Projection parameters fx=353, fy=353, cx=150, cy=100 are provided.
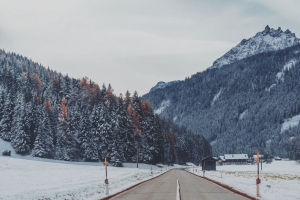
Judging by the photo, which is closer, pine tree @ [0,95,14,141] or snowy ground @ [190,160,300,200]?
snowy ground @ [190,160,300,200]

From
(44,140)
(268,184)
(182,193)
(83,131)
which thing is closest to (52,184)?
(182,193)

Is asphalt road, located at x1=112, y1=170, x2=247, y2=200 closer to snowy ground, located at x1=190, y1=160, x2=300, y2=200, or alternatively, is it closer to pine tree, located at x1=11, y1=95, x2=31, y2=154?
snowy ground, located at x1=190, y1=160, x2=300, y2=200

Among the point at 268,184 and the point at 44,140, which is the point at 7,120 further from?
the point at 268,184

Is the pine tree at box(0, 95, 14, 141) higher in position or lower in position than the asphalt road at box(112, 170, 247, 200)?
higher

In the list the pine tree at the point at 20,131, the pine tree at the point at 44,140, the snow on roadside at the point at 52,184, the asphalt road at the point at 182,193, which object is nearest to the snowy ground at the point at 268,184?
the asphalt road at the point at 182,193

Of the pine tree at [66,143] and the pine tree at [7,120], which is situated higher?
the pine tree at [7,120]

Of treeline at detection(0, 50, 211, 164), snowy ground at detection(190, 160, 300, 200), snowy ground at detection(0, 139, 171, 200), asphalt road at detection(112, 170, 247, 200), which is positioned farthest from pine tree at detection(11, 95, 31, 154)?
asphalt road at detection(112, 170, 247, 200)

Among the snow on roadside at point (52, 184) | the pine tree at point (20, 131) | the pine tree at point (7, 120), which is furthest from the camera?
the pine tree at point (7, 120)

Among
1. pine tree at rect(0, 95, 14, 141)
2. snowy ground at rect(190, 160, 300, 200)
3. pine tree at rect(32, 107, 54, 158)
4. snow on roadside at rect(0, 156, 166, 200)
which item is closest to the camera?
snowy ground at rect(190, 160, 300, 200)

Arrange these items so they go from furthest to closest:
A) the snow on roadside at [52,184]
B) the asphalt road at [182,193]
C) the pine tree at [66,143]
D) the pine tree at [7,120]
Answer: the pine tree at [7,120]
the pine tree at [66,143]
the snow on roadside at [52,184]
the asphalt road at [182,193]

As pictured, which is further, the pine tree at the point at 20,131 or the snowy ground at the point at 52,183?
the pine tree at the point at 20,131

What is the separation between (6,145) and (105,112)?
23622 millimetres

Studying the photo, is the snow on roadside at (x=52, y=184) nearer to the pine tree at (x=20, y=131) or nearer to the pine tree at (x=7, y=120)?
the pine tree at (x=20, y=131)

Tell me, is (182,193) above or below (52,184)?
above
